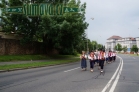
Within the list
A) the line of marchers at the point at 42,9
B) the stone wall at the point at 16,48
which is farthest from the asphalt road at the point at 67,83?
the stone wall at the point at 16,48

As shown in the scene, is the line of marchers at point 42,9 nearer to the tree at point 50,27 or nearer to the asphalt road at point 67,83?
the tree at point 50,27

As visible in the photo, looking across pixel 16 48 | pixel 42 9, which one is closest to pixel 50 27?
pixel 42 9

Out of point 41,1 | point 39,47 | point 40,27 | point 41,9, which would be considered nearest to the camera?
point 41,9

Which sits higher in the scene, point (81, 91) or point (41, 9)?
point (41, 9)

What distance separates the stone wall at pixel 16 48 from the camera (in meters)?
25.3

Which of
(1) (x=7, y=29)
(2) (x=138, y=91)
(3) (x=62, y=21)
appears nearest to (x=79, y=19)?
(3) (x=62, y=21)

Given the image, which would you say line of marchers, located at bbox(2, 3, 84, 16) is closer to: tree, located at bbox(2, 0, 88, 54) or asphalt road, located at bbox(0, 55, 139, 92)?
tree, located at bbox(2, 0, 88, 54)

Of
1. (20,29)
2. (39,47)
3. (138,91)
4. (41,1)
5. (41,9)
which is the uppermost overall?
(41,1)

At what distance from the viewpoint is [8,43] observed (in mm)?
26172

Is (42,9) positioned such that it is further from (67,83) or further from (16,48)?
(67,83)

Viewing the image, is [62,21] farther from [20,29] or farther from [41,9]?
[20,29]

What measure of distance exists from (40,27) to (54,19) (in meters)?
2.68

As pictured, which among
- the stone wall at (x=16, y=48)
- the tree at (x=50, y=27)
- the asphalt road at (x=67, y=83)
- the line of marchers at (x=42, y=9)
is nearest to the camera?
the asphalt road at (x=67, y=83)

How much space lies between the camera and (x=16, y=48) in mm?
28328
